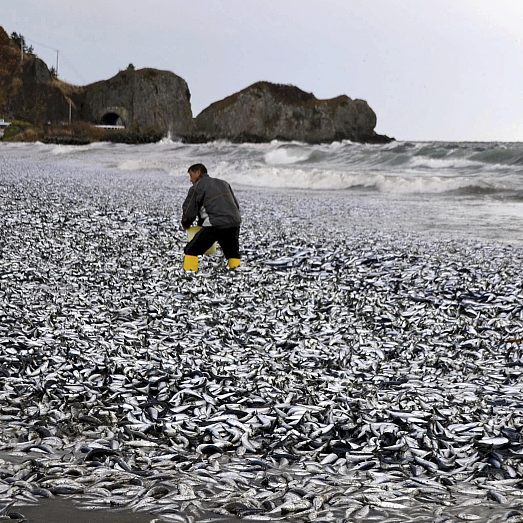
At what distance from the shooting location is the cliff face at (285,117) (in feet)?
308

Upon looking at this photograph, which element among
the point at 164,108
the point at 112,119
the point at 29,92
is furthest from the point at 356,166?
the point at 112,119

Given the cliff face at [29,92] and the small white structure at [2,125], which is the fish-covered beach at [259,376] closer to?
the small white structure at [2,125]

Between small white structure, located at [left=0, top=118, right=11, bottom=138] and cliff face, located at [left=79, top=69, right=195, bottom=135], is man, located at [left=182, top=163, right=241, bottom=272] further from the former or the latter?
cliff face, located at [left=79, top=69, right=195, bottom=135]

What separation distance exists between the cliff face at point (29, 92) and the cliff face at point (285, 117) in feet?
69.4

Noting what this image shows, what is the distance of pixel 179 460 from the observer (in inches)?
185

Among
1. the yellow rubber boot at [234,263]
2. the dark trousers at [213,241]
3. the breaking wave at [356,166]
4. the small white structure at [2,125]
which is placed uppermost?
the small white structure at [2,125]

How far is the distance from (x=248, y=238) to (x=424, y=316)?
630 cm

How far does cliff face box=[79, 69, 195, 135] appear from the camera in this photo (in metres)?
93.8

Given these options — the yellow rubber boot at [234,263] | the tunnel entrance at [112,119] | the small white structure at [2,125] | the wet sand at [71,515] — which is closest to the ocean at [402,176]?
the yellow rubber boot at [234,263]

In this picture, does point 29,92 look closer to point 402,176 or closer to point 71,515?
point 402,176

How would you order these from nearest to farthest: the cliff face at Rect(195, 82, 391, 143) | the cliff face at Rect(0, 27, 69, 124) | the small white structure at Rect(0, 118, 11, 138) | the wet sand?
the wet sand
the small white structure at Rect(0, 118, 11, 138)
the cliff face at Rect(0, 27, 69, 124)
the cliff face at Rect(195, 82, 391, 143)

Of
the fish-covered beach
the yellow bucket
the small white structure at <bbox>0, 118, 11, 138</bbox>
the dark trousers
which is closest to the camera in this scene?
the fish-covered beach

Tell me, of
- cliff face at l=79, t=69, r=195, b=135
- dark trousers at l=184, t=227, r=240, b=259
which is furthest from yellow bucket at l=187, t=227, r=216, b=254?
cliff face at l=79, t=69, r=195, b=135

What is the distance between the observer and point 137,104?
9531 cm
